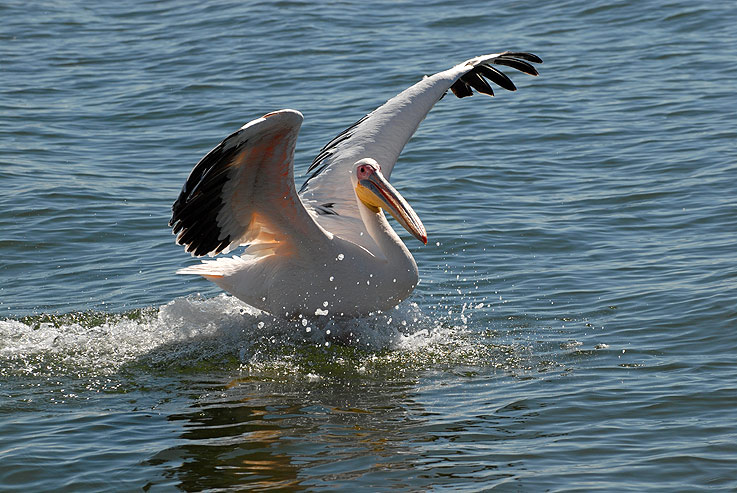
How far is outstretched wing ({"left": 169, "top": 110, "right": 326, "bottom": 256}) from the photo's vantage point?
631 cm

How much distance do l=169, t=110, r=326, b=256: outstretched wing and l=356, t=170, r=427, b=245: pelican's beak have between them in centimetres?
49

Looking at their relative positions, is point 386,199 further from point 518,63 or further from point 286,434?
point 518,63

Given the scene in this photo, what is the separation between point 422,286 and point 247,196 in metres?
2.14

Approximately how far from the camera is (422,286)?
862cm

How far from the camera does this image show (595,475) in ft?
17.3

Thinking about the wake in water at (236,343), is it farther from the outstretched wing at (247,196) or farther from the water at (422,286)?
the outstretched wing at (247,196)

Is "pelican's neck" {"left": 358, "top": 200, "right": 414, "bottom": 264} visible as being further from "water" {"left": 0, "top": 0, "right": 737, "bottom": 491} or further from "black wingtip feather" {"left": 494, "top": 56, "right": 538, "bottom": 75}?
"black wingtip feather" {"left": 494, "top": 56, "right": 538, "bottom": 75}

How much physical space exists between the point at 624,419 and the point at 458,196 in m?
4.90

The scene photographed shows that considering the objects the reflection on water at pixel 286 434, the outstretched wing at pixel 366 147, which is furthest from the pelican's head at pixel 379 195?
the reflection on water at pixel 286 434

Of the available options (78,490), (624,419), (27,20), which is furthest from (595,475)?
(27,20)

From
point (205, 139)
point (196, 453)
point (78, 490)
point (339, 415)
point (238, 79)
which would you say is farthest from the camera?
point (238, 79)

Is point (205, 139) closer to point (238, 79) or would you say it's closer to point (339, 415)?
point (238, 79)

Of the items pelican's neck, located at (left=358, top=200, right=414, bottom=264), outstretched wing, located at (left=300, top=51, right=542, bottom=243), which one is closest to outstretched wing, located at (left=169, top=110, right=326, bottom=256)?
pelican's neck, located at (left=358, top=200, right=414, bottom=264)

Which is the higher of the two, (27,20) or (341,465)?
(27,20)
